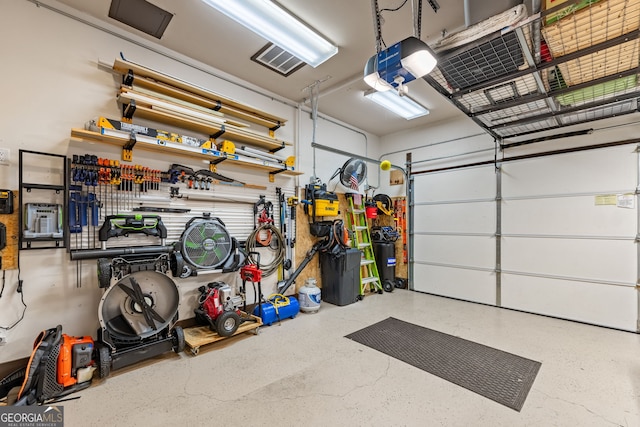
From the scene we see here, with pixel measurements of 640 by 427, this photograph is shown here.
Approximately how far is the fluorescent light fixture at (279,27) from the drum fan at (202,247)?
2.19 meters

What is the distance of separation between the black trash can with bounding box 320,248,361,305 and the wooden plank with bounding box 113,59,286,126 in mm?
2484

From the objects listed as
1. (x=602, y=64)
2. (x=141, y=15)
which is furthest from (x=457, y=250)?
(x=141, y=15)

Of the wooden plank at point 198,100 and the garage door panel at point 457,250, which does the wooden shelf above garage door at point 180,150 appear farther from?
the garage door panel at point 457,250

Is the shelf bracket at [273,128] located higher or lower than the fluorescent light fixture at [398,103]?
lower

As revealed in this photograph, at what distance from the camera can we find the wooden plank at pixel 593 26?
1.94 m

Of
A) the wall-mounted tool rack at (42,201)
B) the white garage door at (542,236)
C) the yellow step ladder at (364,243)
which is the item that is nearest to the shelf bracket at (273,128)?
the yellow step ladder at (364,243)

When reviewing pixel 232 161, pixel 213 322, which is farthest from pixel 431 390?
pixel 232 161

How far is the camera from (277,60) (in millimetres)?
3510

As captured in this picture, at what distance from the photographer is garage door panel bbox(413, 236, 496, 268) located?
194 inches

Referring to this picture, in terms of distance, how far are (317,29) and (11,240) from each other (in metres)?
3.55

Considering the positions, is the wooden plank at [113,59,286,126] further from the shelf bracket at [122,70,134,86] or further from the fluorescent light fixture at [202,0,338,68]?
the fluorescent light fixture at [202,0,338,68]

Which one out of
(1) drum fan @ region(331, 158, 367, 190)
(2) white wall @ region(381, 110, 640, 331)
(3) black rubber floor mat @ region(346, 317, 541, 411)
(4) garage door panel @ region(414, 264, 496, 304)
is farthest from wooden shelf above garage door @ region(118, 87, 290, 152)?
(4) garage door panel @ region(414, 264, 496, 304)

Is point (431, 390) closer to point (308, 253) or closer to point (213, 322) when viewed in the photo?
Result: point (213, 322)

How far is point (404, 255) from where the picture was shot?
5996 millimetres
